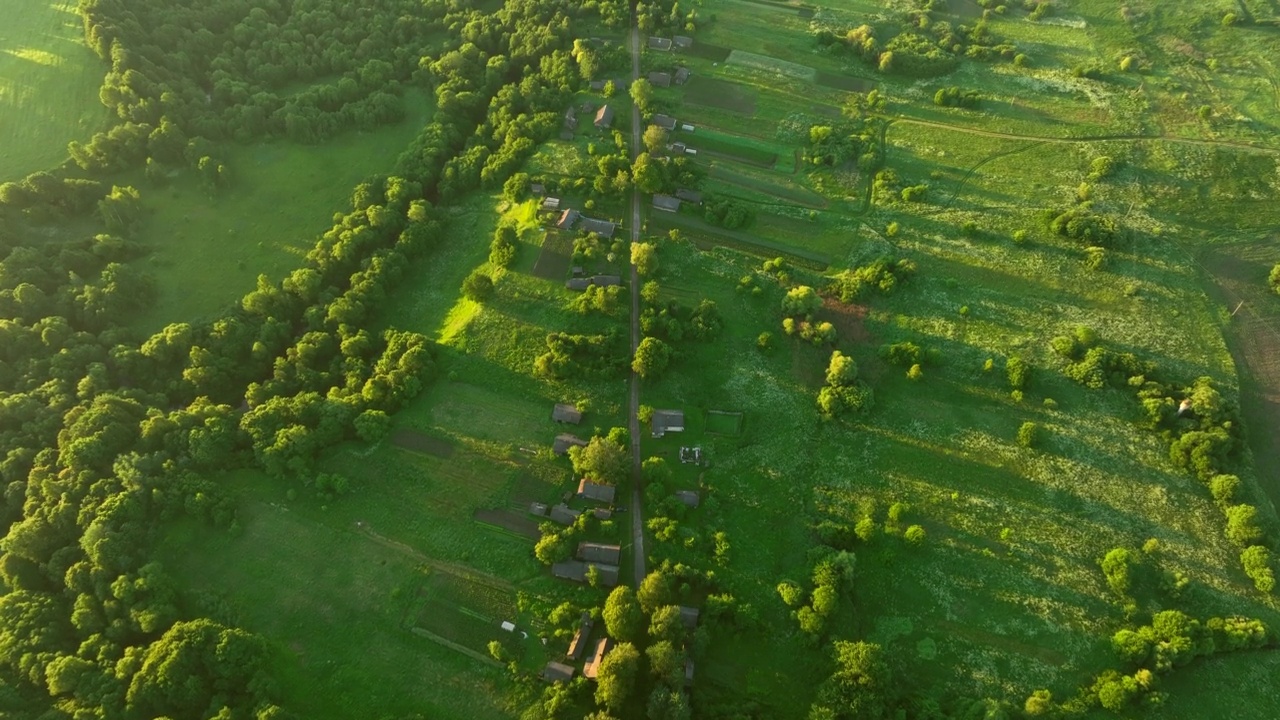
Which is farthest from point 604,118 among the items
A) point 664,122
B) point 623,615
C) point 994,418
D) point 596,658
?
point 596,658

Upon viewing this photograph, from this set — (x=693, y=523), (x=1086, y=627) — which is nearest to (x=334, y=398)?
Result: (x=693, y=523)

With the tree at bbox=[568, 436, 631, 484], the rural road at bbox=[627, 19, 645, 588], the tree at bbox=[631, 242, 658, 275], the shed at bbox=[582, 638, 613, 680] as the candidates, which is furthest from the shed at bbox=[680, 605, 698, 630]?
the tree at bbox=[631, 242, 658, 275]

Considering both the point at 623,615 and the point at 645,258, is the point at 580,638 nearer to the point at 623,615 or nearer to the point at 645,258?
the point at 623,615

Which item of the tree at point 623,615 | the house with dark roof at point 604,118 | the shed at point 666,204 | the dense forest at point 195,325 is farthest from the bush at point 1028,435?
the house with dark roof at point 604,118

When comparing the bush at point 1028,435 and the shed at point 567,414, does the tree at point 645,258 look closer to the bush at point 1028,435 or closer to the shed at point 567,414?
the shed at point 567,414

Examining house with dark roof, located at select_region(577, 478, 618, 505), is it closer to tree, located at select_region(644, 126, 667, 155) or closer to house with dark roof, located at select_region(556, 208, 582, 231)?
house with dark roof, located at select_region(556, 208, 582, 231)

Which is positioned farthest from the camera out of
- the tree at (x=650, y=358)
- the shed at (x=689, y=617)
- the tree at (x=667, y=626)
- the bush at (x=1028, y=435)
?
the tree at (x=650, y=358)

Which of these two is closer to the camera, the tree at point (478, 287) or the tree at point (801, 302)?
the tree at point (801, 302)
